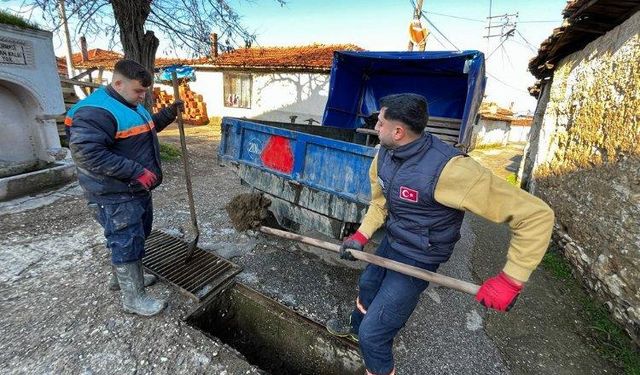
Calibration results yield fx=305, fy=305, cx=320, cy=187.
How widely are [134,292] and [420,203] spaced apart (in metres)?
2.25

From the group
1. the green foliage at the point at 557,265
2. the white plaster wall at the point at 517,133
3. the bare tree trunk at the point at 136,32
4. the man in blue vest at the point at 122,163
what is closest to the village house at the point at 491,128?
the white plaster wall at the point at 517,133

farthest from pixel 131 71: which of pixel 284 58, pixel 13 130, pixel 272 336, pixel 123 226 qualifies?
pixel 284 58

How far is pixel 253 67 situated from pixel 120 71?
1166cm

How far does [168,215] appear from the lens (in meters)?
4.26

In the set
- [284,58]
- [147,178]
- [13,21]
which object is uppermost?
[284,58]

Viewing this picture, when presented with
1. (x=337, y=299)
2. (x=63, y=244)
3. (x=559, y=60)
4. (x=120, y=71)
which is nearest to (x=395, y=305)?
(x=337, y=299)

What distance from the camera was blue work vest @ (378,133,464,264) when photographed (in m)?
1.63

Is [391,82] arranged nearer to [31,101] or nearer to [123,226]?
[123,226]

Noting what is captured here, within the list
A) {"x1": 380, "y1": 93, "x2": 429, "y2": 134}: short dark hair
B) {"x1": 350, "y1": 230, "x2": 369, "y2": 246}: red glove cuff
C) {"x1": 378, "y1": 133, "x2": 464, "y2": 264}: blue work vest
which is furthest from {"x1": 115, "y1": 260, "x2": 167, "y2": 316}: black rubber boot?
{"x1": 380, "y1": 93, "x2": 429, "y2": 134}: short dark hair

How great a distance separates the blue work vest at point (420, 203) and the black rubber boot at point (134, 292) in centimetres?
198

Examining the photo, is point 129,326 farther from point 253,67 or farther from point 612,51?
point 253,67

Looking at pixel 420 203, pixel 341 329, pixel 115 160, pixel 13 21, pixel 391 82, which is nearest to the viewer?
pixel 420 203

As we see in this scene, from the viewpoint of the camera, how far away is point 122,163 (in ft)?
6.59

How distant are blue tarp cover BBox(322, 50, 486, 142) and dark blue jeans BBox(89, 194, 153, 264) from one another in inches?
141
